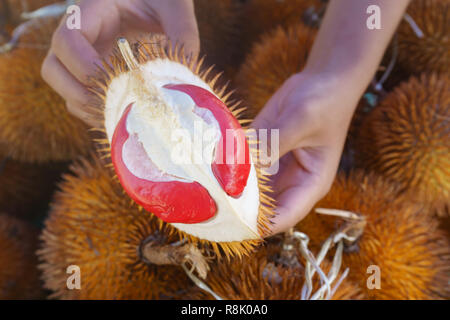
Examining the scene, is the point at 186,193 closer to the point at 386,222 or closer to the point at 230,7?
the point at 386,222

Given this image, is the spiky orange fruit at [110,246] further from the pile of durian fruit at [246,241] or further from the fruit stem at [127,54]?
the fruit stem at [127,54]

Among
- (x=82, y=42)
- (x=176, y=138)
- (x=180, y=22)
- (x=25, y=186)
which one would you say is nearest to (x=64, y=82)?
(x=82, y=42)

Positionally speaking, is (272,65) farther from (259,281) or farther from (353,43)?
(259,281)

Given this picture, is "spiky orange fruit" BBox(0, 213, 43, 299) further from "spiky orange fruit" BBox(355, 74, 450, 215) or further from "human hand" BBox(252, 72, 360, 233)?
"spiky orange fruit" BBox(355, 74, 450, 215)
